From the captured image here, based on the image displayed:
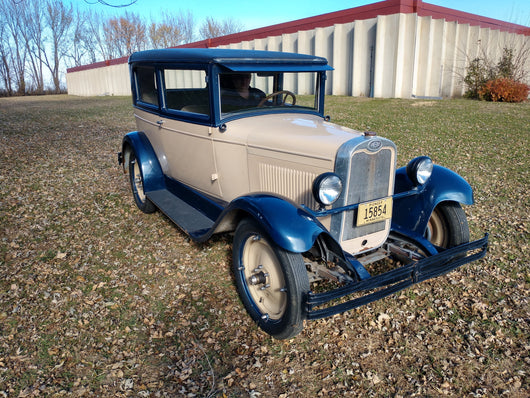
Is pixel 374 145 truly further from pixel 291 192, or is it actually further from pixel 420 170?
pixel 291 192

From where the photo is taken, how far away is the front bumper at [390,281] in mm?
2566

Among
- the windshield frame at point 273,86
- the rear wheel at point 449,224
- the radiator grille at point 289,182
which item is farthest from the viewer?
the windshield frame at point 273,86

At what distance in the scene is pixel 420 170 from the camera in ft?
11.3

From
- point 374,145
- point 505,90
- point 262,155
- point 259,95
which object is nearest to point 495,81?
point 505,90

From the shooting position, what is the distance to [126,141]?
18.5 feet

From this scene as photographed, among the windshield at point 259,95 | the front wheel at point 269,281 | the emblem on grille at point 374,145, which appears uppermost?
the windshield at point 259,95

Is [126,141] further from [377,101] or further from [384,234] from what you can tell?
[377,101]

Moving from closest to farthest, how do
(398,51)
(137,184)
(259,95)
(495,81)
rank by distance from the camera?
1. (259,95)
2. (137,184)
3. (398,51)
4. (495,81)

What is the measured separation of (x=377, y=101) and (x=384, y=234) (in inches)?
469

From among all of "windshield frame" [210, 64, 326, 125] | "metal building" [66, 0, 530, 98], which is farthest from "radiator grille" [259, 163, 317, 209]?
"metal building" [66, 0, 530, 98]

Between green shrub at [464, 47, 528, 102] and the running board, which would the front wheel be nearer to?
the running board

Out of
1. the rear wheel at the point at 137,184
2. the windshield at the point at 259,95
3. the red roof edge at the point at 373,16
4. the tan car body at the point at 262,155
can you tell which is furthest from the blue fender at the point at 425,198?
the red roof edge at the point at 373,16

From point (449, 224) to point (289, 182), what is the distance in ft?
5.04

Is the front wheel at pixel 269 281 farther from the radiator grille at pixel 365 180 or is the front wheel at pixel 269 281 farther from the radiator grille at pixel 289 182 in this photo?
the radiator grille at pixel 365 180
